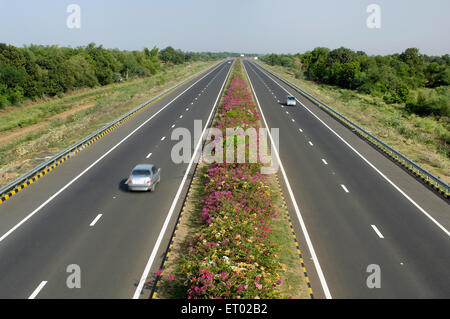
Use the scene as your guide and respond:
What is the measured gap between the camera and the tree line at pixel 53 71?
187ft

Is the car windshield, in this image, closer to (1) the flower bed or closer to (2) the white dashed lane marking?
(2) the white dashed lane marking

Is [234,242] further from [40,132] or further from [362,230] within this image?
[40,132]

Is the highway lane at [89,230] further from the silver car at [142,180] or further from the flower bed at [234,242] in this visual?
the flower bed at [234,242]

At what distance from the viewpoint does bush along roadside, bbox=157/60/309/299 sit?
30.7ft

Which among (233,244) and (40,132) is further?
(40,132)

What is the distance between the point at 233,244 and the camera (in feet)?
37.3

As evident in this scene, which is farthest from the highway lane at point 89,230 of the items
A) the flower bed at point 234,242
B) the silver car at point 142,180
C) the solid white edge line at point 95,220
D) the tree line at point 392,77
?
the tree line at point 392,77

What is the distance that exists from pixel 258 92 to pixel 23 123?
3752cm

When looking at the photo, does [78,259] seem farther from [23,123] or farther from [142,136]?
[23,123]

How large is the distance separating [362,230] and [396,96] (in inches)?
2464

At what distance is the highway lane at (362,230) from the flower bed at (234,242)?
202 centimetres

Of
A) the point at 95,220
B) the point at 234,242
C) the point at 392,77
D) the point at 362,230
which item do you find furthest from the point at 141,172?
the point at 392,77

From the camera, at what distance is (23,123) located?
141 ft

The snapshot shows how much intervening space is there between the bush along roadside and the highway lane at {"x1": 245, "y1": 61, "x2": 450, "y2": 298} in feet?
5.45
